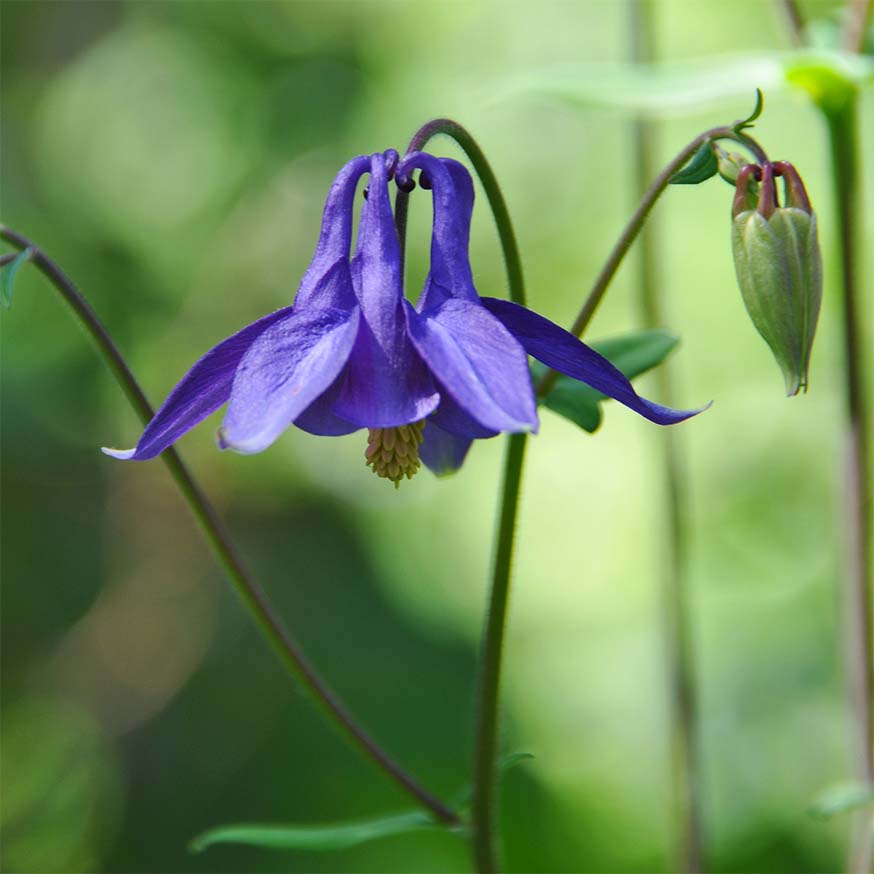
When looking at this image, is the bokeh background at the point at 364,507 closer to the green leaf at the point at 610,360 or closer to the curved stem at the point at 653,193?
the green leaf at the point at 610,360

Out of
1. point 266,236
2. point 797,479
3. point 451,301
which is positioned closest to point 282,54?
point 266,236

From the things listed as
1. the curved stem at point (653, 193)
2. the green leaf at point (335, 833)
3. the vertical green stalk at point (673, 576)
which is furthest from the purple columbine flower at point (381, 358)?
the vertical green stalk at point (673, 576)

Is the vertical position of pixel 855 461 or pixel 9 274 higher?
pixel 9 274

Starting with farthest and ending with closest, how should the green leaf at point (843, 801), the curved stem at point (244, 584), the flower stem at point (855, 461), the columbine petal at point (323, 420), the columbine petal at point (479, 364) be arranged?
the flower stem at point (855, 461) → the green leaf at point (843, 801) → the curved stem at point (244, 584) → the columbine petal at point (323, 420) → the columbine petal at point (479, 364)

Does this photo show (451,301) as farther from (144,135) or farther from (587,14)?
(144,135)

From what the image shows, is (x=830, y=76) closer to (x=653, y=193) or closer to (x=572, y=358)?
(x=653, y=193)

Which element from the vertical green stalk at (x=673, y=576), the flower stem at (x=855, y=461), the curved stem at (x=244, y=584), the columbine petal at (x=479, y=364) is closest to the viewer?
the columbine petal at (x=479, y=364)

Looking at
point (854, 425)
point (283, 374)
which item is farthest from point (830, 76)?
point (283, 374)
